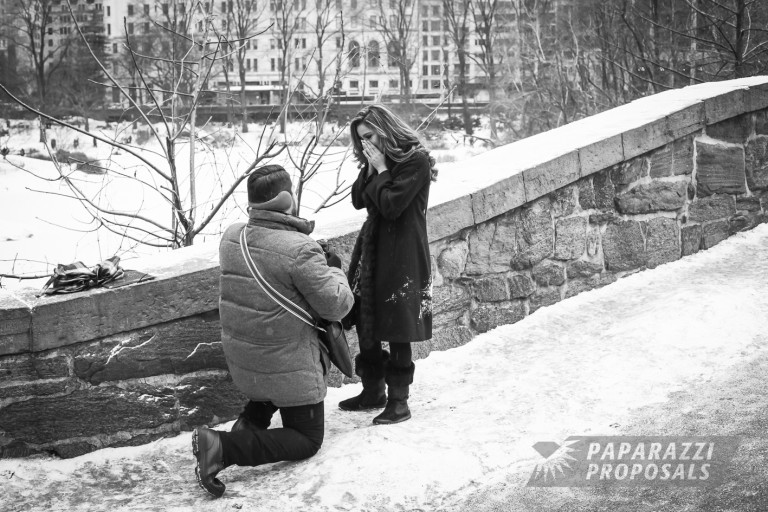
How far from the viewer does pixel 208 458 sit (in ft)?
10.4

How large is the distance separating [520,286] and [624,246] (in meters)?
0.96

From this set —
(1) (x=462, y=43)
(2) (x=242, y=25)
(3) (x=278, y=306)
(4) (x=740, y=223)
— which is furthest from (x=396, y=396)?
(1) (x=462, y=43)

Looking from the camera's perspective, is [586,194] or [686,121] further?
[686,121]

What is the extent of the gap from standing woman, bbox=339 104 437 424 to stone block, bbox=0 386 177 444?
1.02 metres

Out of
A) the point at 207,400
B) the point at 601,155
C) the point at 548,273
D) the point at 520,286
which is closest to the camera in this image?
the point at 207,400

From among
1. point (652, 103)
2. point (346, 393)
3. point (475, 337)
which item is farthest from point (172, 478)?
point (652, 103)

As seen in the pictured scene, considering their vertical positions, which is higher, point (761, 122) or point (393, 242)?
point (761, 122)

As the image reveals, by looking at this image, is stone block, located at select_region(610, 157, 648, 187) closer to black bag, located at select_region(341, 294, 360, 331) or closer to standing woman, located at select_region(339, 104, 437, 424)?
standing woman, located at select_region(339, 104, 437, 424)

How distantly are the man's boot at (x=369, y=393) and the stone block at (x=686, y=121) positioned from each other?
298 centimetres

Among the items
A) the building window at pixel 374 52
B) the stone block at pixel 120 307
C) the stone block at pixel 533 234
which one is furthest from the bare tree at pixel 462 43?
the stone block at pixel 120 307

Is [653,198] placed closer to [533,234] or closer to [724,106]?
[724,106]

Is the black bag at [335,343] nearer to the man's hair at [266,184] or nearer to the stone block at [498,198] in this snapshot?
the man's hair at [266,184]

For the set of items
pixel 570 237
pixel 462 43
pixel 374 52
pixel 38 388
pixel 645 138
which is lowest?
pixel 38 388

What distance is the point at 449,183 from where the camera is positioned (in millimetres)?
5039
